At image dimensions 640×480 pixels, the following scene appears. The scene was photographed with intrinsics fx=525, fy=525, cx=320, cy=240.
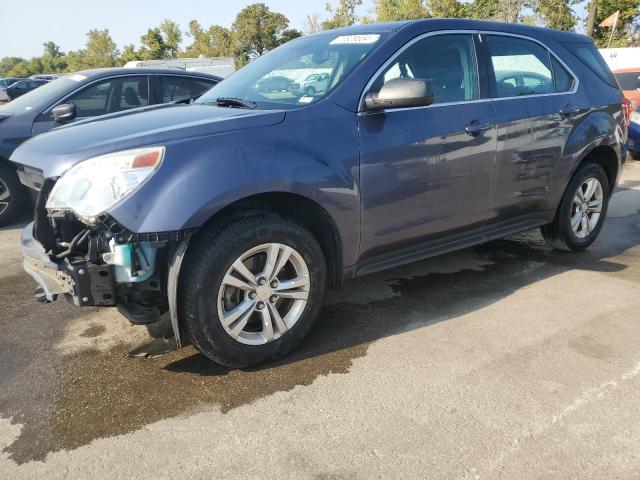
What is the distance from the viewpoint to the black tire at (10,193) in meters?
5.46

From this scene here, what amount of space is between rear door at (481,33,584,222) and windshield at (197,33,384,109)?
3.46ft

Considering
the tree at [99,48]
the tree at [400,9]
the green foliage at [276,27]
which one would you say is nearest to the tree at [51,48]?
the green foliage at [276,27]

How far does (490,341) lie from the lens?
3.08 metres

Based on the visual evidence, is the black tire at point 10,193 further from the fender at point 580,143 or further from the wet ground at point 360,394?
the fender at point 580,143

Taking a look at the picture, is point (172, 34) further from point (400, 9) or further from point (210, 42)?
point (400, 9)

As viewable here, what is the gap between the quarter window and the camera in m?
3.28

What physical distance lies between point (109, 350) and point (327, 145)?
5.62ft

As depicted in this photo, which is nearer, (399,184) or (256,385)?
(256,385)

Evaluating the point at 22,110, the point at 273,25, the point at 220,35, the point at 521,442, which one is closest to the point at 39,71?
the point at 220,35

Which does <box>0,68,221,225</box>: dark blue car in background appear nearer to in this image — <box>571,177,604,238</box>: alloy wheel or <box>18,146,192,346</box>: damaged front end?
<box>18,146,192,346</box>: damaged front end

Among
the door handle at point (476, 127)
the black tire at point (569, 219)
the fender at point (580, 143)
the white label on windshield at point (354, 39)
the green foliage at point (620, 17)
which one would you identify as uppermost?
the green foliage at point (620, 17)

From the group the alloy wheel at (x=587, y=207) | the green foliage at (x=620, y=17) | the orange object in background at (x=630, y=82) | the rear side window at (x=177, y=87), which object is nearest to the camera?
the alloy wheel at (x=587, y=207)

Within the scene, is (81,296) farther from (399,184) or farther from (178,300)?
(399,184)

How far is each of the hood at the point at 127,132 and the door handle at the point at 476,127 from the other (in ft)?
4.37
